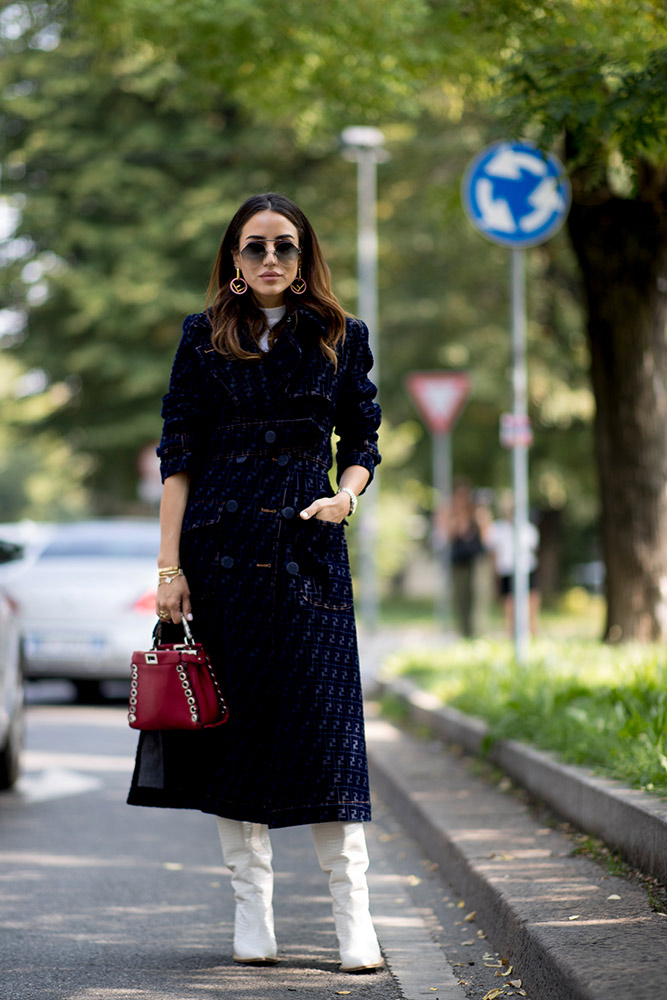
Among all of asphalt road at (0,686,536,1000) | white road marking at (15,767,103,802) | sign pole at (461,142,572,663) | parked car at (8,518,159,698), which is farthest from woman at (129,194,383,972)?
parked car at (8,518,159,698)

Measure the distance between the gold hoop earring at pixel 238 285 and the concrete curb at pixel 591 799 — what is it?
190 centimetres

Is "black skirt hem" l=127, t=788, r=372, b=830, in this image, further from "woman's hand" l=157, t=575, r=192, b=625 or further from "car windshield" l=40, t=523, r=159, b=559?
"car windshield" l=40, t=523, r=159, b=559

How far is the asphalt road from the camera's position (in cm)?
425

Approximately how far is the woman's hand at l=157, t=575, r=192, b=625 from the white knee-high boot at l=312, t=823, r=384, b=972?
2.21 feet

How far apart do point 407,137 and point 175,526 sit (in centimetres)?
2306

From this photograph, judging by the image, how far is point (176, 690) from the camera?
13.8 feet

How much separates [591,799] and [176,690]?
184 centimetres

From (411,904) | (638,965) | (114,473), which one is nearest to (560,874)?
(411,904)

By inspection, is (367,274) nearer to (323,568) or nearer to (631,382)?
(631,382)

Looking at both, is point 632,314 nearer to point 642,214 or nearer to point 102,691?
point 642,214

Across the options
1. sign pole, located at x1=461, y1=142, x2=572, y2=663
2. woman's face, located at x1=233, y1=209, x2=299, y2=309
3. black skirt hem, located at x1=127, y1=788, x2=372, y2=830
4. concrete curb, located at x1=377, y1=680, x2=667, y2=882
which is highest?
sign pole, located at x1=461, y1=142, x2=572, y2=663

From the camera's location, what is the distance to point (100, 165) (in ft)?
91.1

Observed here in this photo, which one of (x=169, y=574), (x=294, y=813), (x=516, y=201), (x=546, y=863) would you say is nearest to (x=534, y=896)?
(x=546, y=863)

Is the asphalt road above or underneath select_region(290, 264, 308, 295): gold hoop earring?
underneath
